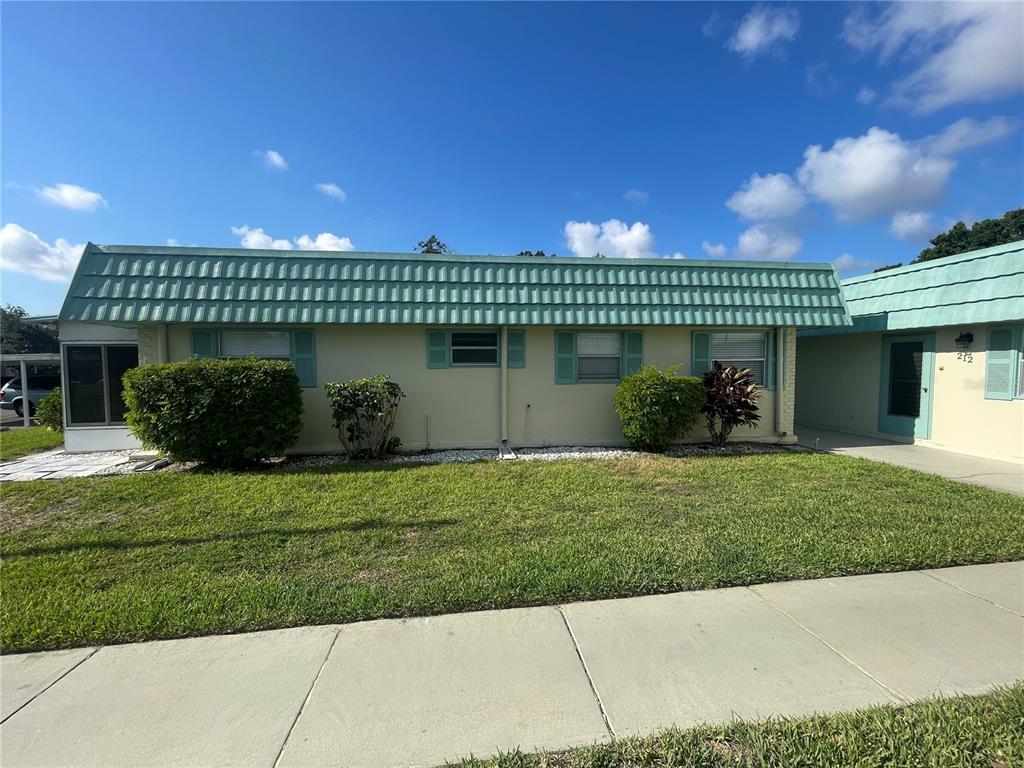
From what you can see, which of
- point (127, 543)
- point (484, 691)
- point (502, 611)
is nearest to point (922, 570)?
point (502, 611)

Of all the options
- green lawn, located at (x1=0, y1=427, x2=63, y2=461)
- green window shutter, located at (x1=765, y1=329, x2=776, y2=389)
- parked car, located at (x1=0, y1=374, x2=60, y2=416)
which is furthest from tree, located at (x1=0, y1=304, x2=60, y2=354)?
green window shutter, located at (x1=765, y1=329, x2=776, y2=389)

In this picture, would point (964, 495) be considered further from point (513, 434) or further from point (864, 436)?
point (513, 434)

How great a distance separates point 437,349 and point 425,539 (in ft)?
16.0

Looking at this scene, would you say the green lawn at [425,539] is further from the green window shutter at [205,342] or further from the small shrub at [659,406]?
the green window shutter at [205,342]

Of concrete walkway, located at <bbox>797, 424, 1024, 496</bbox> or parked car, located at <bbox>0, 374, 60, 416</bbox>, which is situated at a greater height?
parked car, located at <bbox>0, 374, 60, 416</bbox>

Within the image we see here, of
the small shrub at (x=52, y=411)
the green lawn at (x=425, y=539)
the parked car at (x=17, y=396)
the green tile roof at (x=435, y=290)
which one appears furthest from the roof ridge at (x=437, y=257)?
the parked car at (x=17, y=396)

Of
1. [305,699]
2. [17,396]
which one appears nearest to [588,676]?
[305,699]

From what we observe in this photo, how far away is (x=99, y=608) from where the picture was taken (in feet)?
10.2

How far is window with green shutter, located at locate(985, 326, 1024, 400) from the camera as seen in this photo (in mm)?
7434

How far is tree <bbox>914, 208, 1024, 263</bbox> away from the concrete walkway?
29223 millimetres

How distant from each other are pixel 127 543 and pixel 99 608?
56.7 inches

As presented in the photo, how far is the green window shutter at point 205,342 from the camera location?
8.12 metres

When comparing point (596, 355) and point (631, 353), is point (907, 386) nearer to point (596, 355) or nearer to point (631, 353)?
point (631, 353)

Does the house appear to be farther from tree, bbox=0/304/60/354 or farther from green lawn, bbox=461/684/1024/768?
tree, bbox=0/304/60/354
